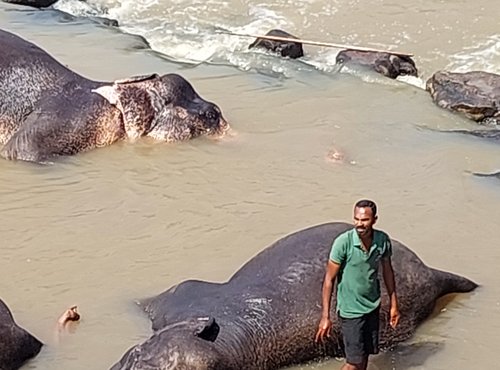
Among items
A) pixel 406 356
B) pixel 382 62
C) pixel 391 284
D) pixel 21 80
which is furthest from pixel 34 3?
pixel 391 284

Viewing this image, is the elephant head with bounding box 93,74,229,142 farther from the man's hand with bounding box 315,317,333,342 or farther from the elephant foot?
the man's hand with bounding box 315,317,333,342

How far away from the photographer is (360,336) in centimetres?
519

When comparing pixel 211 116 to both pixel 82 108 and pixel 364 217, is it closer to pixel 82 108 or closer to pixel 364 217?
pixel 82 108

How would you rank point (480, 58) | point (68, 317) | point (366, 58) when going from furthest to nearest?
point (480, 58), point (366, 58), point (68, 317)

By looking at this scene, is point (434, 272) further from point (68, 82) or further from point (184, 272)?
point (68, 82)

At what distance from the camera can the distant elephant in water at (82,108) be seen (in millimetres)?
8734

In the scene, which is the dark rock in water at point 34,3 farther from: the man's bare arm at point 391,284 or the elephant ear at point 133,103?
the man's bare arm at point 391,284

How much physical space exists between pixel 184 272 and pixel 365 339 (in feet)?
5.74

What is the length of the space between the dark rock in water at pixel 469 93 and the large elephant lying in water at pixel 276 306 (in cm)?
386

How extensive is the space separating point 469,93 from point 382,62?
123 centimetres

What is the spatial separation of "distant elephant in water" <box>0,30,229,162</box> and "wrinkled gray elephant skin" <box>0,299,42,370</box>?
10.2ft

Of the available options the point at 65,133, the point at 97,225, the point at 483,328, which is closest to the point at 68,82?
the point at 65,133

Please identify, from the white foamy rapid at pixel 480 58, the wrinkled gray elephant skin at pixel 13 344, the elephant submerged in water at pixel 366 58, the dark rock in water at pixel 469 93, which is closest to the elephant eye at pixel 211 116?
the dark rock in water at pixel 469 93

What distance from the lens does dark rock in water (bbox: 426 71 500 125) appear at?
990 centimetres
